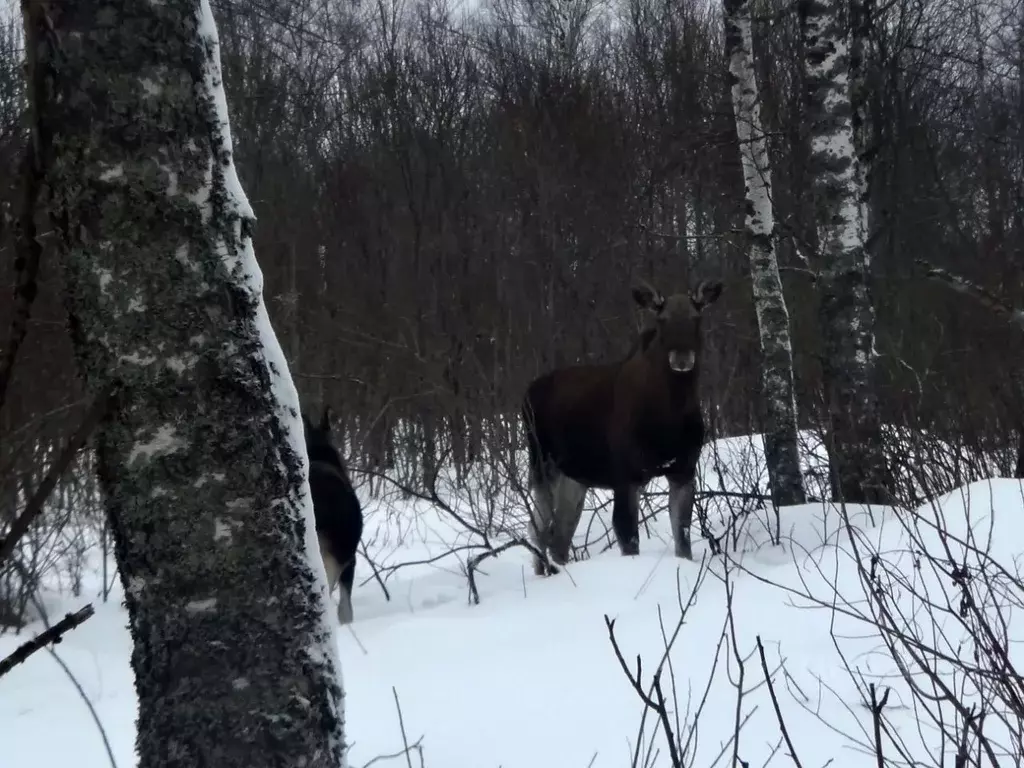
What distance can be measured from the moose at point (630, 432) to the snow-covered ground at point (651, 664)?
2.08 feet

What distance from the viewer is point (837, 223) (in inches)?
337

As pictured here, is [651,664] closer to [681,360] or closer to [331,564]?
[331,564]

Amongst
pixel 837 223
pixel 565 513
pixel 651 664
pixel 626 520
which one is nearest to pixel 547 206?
pixel 837 223

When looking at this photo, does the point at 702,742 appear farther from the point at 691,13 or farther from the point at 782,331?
the point at 691,13

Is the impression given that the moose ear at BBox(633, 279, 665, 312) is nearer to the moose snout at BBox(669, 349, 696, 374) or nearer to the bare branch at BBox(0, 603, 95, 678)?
the moose snout at BBox(669, 349, 696, 374)

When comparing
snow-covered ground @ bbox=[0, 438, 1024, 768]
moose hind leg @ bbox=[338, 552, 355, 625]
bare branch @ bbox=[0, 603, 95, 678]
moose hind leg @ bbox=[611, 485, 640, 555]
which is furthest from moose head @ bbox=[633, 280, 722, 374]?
Result: bare branch @ bbox=[0, 603, 95, 678]

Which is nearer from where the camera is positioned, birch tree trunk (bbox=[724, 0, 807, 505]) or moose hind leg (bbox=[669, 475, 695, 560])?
moose hind leg (bbox=[669, 475, 695, 560])

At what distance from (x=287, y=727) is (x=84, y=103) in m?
1.18

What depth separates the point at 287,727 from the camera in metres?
2.07

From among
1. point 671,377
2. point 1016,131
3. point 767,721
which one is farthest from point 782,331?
point 1016,131

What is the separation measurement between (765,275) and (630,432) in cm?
328

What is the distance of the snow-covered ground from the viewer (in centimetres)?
331

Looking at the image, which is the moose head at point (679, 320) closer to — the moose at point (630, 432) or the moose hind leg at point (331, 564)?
the moose at point (630, 432)

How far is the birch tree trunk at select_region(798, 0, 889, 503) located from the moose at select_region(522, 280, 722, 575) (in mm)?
1439
